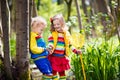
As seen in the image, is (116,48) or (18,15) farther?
(116,48)

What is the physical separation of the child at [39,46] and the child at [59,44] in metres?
0.15

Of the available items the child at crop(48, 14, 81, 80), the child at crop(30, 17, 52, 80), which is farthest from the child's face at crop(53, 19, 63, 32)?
the child at crop(30, 17, 52, 80)

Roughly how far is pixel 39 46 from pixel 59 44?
1.07 feet

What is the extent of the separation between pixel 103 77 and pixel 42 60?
40.3 inches

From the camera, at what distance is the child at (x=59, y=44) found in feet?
16.9

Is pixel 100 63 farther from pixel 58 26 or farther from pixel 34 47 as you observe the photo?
pixel 34 47

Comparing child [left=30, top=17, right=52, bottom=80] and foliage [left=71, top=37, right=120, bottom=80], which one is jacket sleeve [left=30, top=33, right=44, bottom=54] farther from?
foliage [left=71, top=37, right=120, bottom=80]

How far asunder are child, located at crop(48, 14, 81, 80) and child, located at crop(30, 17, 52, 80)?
0.15 meters

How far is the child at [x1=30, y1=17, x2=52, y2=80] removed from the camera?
16.5ft

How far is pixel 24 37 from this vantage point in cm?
493

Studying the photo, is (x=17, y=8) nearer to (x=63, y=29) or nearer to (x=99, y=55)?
(x=63, y=29)

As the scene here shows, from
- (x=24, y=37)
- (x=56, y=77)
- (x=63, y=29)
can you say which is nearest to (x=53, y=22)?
(x=63, y=29)

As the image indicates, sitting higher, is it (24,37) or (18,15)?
(18,15)

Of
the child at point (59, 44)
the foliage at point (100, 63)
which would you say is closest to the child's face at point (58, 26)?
the child at point (59, 44)
